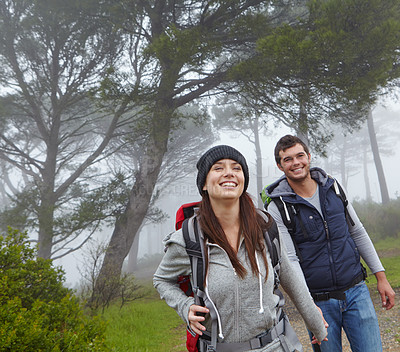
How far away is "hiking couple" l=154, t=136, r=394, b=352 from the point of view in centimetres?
125

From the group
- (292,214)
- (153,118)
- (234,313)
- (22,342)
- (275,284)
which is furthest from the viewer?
(153,118)

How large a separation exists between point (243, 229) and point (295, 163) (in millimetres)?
787

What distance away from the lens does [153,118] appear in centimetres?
806

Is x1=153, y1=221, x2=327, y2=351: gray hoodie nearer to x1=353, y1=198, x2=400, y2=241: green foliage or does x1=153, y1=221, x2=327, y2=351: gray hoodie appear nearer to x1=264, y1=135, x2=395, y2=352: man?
x1=264, y1=135, x2=395, y2=352: man

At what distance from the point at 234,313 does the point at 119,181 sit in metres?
7.95

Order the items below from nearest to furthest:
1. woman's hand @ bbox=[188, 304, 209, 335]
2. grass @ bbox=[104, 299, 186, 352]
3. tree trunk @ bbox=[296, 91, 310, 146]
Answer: woman's hand @ bbox=[188, 304, 209, 335], grass @ bbox=[104, 299, 186, 352], tree trunk @ bbox=[296, 91, 310, 146]

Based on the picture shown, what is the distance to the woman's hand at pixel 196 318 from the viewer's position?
121cm

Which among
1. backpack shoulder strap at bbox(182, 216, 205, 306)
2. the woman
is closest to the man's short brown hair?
the woman

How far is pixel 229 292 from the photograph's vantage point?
48.9 inches

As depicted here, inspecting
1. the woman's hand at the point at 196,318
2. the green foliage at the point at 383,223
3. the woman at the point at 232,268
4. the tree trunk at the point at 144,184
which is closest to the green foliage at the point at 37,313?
the woman at the point at 232,268

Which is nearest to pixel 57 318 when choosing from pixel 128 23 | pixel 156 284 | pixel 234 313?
pixel 156 284

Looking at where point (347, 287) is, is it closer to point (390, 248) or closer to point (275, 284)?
point (275, 284)

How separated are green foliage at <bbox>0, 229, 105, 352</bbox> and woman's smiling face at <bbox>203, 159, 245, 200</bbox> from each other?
4.17 feet

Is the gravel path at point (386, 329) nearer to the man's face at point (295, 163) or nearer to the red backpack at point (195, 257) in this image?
the man's face at point (295, 163)
